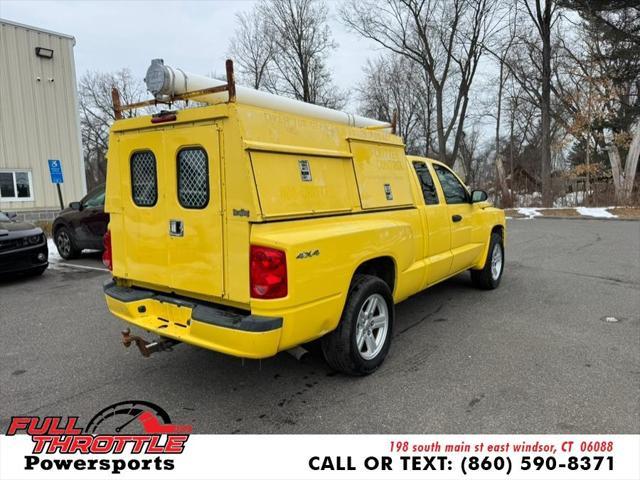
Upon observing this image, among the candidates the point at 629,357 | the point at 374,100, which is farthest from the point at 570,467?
the point at 374,100

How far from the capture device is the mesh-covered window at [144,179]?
3.58 meters

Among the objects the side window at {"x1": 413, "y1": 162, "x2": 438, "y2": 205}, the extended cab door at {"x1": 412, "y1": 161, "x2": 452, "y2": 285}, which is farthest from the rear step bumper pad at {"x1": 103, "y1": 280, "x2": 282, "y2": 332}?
the side window at {"x1": 413, "y1": 162, "x2": 438, "y2": 205}

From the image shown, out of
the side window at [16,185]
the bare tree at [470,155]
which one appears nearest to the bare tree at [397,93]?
the bare tree at [470,155]

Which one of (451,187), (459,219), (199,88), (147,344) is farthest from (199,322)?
(451,187)

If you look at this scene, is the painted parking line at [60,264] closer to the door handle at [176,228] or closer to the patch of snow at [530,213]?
the door handle at [176,228]

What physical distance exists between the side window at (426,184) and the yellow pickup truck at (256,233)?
75 cm

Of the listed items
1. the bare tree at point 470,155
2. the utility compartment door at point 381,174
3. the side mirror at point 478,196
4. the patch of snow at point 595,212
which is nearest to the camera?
the utility compartment door at point 381,174

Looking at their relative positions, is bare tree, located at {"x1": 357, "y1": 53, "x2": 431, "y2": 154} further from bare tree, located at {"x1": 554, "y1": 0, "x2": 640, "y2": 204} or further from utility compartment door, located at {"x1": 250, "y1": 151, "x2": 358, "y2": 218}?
utility compartment door, located at {"x1": 250, "y1": 151, "x2": 358, "y2": 218}

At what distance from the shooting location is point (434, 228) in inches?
195

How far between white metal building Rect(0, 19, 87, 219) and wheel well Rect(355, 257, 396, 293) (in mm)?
13992

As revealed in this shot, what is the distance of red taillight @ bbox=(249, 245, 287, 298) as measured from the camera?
296cm

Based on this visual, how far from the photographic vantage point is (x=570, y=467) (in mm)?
2689

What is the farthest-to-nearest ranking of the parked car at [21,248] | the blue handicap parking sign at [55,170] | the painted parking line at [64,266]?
the blue handicap parking sign at [55,170] < the painted parking line at [64,266] < the parked car at [21,248]

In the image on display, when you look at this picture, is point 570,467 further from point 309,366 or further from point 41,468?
point 41,468
